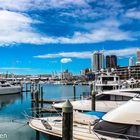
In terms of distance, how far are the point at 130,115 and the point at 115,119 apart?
2.40ft

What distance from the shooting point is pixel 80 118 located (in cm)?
2223

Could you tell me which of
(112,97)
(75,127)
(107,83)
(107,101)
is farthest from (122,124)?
(107,83)

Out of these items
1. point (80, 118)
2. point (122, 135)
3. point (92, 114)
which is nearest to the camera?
point (122, 135)

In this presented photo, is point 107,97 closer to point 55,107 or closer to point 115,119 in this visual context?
point 55,107

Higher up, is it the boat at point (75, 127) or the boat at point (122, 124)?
the boat at point (122, 124)

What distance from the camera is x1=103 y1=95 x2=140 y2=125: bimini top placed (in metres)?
14.2

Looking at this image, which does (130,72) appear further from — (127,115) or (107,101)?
(127,115)

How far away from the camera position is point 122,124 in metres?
14.4

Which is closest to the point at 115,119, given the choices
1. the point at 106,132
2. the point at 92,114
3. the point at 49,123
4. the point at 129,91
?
the point at 106,132

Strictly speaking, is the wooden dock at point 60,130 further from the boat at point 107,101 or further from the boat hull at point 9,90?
the boat hull at point 9,90

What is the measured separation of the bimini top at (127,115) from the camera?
14225mm

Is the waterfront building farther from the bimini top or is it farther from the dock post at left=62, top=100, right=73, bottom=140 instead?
the dock post at left=62, top=100, right=73, bottom=140

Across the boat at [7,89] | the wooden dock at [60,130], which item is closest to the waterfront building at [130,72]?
the boat at [7,89]

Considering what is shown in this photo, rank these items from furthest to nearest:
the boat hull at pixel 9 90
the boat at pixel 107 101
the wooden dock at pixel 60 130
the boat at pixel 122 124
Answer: the boat hull at pixel 9 90 < the boat at pixel 107 101 < the wooden dock at pixel 60 130 < the boat at pixel 122 124
